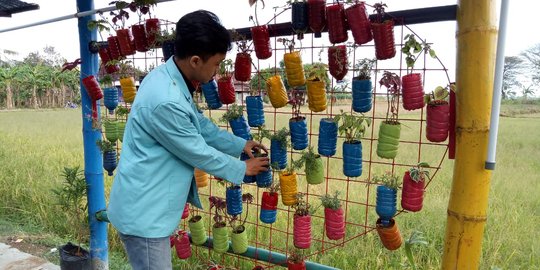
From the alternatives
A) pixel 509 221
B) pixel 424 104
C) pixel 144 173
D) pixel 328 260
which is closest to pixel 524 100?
pixel 509 221

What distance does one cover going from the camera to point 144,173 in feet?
5.25

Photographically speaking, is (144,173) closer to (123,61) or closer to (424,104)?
(424,104)

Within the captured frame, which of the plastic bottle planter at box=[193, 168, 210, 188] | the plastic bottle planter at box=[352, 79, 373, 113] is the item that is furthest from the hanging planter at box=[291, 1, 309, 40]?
the plastic bottle planter at box=[193, 168, 210, 188]

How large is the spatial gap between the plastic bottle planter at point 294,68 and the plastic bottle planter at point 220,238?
1051mm

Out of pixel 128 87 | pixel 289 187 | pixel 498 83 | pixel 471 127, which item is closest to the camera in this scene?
pixel 498 83

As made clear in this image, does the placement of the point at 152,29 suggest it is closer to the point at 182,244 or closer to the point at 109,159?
the point at 109,159

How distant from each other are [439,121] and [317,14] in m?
0.73

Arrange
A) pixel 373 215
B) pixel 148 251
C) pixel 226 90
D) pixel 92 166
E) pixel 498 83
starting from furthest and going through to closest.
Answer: pixel 373 215
pixel 92 166
pixel 226 90
pixel 148 251
pixel 498 83

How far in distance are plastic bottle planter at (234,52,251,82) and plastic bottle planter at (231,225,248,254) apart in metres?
0.93

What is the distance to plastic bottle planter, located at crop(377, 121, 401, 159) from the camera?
176cm

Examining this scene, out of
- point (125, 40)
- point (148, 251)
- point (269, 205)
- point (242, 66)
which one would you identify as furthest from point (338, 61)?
point (125, 40)

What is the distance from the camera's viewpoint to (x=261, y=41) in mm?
2068

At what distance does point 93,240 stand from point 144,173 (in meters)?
1.76

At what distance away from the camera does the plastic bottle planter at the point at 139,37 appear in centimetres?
258
